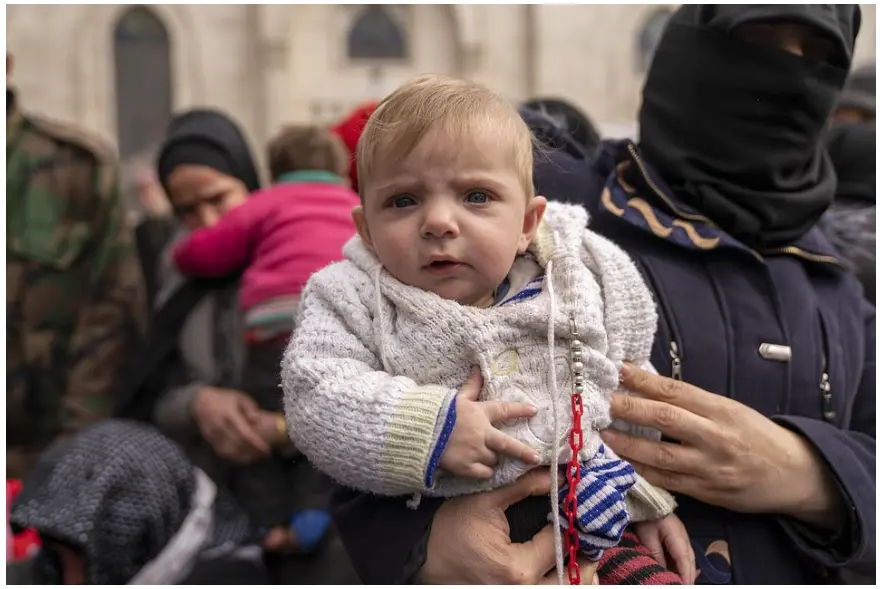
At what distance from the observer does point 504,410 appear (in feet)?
4.50

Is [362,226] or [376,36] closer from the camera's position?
[362,226]

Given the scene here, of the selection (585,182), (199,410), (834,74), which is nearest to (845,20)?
(834,74)

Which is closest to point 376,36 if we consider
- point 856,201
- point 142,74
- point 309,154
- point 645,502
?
point 142,74

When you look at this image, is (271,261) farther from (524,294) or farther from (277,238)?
(524,294)

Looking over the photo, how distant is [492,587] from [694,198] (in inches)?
33.7

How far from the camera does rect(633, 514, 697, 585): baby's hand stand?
1523 millimetres

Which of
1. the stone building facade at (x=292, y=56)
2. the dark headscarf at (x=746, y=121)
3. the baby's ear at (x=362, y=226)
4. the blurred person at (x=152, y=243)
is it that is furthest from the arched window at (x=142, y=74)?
the baby's ear at (x=362, y=226)

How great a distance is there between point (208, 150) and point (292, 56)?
1197 cm

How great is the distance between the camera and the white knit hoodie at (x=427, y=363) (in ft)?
4.44

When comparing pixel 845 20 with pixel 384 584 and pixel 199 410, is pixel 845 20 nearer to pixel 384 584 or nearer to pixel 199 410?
pixel 384 584

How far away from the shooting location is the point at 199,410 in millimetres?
2709

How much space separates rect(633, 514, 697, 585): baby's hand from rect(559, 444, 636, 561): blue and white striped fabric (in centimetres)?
14

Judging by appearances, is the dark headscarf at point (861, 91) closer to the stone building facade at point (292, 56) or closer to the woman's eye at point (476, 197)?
the woman's eye at point (476, 197)

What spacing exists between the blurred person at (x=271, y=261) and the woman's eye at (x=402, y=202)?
1040mm
